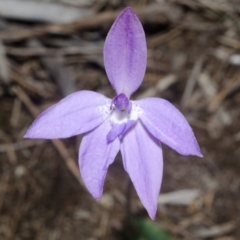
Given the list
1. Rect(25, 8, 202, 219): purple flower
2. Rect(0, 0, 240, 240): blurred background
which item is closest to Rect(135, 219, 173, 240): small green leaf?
Rect(0, 0, 240, 240): blurred background

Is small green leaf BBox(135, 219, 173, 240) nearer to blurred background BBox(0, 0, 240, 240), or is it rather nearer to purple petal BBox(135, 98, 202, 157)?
blurred background BBox(0, 0, 240, 240)

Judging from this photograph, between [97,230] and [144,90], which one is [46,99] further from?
[97,230]

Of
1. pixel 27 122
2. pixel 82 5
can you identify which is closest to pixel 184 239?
pixel 27 122

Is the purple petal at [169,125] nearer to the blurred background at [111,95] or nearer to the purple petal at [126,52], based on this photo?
the purple petal at [126,52]

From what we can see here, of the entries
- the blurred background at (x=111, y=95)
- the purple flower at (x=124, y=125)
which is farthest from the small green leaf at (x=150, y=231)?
the purple flower at (x=124, y=125)

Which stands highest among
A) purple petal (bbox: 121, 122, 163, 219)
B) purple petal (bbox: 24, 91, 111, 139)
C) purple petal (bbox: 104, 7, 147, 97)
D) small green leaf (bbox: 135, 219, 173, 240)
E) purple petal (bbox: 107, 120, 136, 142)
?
purple petal (bbox: 104, 7, 147, 97)

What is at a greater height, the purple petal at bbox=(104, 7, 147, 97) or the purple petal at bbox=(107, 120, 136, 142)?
the purple petal at bbox=(104, 7, 147, 97)

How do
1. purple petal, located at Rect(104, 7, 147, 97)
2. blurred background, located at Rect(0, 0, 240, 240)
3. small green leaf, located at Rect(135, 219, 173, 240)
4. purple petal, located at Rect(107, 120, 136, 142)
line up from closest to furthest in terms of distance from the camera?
purple petal, located at Rect(104, 7, 147, 97) < purple petal, located at Rect(107, 120, 136, 142) < small green leaf, located at Rect(135, 219, 173, 240) < blurred background, located at Rect(0, 0, 240, 240)
